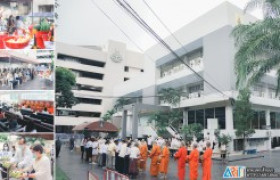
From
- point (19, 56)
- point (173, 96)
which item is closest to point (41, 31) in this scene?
point (19, 56)

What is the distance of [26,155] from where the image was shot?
20.1ft

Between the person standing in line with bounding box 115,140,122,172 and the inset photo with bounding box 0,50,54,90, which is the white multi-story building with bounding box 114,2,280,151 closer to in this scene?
the person standing in line with bounding box 115,140,122,172

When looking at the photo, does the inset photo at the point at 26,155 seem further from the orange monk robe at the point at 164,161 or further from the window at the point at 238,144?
the window at the point at 238,144

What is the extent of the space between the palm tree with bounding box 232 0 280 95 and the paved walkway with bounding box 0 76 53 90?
37.1ft

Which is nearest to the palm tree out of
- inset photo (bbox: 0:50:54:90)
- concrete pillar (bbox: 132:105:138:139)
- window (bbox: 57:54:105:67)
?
inset photo (bbox: 0:50:54:90)

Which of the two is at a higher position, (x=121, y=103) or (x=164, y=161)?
(x=121, y=103)

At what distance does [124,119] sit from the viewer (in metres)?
31.3

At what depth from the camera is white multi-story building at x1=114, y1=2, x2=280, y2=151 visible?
2673 cm

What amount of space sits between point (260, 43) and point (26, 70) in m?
11.7

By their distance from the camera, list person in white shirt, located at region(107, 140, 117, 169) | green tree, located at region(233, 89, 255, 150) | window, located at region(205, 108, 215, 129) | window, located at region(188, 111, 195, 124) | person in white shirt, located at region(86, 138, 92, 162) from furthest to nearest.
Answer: window, located at region(188, 111, 195, 124) → window, located at region(205, 108, 215, 129) → green tree, located at region(233, 89, 255, 150) → person in white shirt, located at region(86, 138, 92, 162) → person in white shirt, located at region(107, 140, 117, 169)

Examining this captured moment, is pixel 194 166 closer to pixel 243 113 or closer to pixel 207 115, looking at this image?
pixel 243 113

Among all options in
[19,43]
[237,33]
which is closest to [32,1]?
[19,43]

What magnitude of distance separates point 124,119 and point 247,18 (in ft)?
47.8

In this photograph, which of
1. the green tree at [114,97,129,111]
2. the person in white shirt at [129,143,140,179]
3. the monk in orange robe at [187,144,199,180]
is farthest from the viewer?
the green tree at [114,97,129,111]
